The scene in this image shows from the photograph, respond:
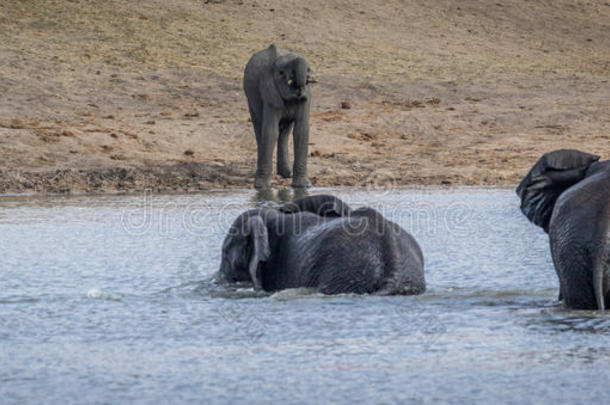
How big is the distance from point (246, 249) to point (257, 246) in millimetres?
272

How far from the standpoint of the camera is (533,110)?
18781 millimetres

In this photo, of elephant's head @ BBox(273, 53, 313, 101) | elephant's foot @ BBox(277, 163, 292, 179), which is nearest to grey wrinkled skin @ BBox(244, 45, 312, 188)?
elephant's head @ BBox(273, 53, 313, 101)

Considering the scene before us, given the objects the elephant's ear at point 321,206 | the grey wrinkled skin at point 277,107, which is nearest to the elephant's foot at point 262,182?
the grey wrinkled skin at point 277,107

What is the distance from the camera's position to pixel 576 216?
445 cm

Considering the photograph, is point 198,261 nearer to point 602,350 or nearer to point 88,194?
point 602,350

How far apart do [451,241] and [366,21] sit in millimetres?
22050

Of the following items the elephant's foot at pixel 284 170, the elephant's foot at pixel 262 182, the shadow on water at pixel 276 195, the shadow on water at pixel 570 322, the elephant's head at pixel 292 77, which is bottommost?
the shadow on water at pixel 570 322

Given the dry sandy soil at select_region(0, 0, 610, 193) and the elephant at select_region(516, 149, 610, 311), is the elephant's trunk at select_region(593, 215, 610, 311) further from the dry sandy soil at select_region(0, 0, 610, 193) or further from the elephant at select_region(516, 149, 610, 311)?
the dry sandy soil at select_region(0, 0, 610, 193)

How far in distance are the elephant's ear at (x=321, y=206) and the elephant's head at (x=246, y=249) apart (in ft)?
0.90

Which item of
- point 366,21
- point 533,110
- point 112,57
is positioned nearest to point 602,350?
point 533,110

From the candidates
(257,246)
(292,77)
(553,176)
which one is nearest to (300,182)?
(292,77)

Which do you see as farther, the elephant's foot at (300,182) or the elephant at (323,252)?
the elephant's foot at (300,182)

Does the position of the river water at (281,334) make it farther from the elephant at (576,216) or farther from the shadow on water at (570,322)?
the elephant at (576,216)

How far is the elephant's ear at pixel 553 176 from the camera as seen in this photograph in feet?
15.5
